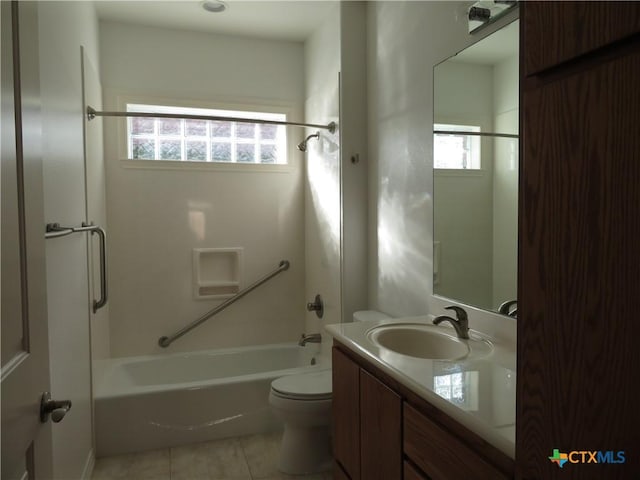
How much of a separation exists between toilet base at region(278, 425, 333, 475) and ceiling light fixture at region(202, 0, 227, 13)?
2.61 meters

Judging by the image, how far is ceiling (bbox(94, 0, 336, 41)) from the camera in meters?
2.80

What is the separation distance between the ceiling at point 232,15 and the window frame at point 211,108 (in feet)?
1.68

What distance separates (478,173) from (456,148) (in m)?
0.16

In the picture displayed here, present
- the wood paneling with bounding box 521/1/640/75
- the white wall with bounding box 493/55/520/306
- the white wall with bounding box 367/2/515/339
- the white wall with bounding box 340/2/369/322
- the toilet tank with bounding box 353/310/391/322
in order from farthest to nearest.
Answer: the white wall with bounding box 340/2/369/322 < the toilet tank with bounding box 353/310/391/322 < the white wall with bounding box 367/2/515/339 < the white wall with bounding box 493/55/520/306 < the wood paneling with bounding box 521/1/640/75

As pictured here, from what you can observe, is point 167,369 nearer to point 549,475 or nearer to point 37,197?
point 37,197

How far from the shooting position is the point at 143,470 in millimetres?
2305

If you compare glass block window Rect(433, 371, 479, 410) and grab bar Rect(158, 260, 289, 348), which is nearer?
glass block window Rect(433, 371, 479, 410)

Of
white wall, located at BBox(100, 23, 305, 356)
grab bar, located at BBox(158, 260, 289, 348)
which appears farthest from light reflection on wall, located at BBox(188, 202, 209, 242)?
grab bar, located at BBox(158, 260, 289, 348)

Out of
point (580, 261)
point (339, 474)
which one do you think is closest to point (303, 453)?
point (339, 474)

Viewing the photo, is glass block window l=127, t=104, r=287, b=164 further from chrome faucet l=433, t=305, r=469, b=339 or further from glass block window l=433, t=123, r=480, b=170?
chrome faucet l=433, t=305, r=469, b=339

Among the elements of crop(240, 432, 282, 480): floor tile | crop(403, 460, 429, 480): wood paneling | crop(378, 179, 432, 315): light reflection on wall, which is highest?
crop(378, 179, 432, 315): light reflection on wall

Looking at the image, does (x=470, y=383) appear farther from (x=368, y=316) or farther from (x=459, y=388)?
(x=368, y=316)

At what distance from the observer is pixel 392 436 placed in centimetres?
137

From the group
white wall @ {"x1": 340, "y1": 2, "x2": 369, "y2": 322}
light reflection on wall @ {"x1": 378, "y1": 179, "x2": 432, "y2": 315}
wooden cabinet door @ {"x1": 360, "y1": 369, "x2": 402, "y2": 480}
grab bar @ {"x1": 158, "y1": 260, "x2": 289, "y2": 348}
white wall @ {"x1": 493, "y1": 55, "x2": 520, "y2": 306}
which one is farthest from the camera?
grab bar @ {"x1": 158, "y1": 260, "x2": 289, "y2": 348}
